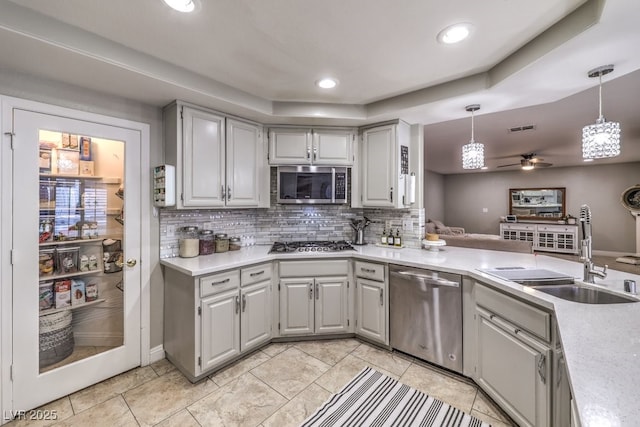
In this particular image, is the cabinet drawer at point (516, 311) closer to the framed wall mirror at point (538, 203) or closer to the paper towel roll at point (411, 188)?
the paper towel roll at point (411, 188)

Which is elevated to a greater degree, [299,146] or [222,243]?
[299,146]

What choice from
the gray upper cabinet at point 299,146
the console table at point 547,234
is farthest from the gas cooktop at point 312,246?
the console table at point 547,234

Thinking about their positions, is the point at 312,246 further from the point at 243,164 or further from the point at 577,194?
the point at 577,194

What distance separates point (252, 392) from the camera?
1.98m

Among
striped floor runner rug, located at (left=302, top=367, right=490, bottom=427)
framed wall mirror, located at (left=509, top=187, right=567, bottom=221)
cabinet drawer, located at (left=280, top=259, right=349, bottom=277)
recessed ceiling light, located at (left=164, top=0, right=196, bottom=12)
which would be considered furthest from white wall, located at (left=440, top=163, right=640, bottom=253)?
recessed ceiling light, located at (left=164, top=0, right=196, bottom=12)

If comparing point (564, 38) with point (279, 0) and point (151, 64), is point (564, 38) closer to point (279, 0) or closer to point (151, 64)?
point (279, 0)

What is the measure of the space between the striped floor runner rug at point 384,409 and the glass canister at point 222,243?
5.51 feet

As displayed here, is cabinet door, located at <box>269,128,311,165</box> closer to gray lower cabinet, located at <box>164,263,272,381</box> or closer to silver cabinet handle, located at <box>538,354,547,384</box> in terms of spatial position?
gray lower cabinet, located at <box>164,263,272,381</box>

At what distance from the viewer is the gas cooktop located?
2.75 metres

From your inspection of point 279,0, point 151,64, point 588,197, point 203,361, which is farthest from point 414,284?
point 588,197

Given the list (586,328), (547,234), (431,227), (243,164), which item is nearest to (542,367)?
(586,328)

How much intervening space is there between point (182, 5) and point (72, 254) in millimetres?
1941

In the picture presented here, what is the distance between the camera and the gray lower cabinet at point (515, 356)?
145 cm

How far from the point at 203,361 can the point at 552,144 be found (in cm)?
643
